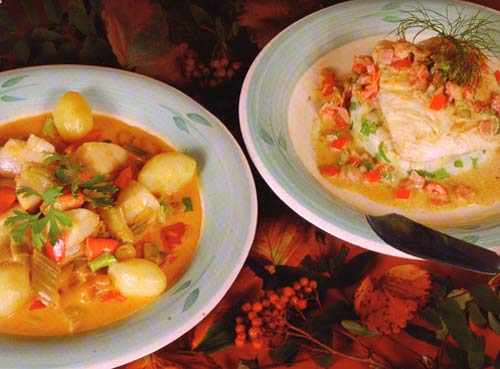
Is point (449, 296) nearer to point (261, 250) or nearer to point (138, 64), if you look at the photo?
point (261, 250)

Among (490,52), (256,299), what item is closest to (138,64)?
(256,299)

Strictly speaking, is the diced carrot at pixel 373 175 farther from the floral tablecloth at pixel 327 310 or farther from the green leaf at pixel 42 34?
the green leaf at pixel 42 34

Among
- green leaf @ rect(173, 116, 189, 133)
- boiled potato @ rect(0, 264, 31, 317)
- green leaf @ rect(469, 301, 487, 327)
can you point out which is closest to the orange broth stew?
boiled potato @ rect(0, 264, 31, 317)

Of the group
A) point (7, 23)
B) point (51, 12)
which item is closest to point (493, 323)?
point (51, 12)

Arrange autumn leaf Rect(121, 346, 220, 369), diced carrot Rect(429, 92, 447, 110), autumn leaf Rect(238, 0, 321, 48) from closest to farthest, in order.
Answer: autumn leaf Rect(121, 346, 220, 369), diced carrot Rect(429, 92, 447, 110), autumn leaf Rect(238, 0, 321, 48)

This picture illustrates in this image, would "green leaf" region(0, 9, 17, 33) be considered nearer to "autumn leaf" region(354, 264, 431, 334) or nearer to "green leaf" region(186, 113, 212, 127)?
"green leaf" region(186, 113, 212, 127)

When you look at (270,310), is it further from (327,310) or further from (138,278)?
(138,278)

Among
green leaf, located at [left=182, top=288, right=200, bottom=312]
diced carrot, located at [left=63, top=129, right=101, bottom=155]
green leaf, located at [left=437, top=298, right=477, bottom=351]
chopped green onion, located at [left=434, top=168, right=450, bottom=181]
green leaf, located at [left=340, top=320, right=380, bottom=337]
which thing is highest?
diced carrot, located at [left=63, top=129, right=101, bottom=155]
